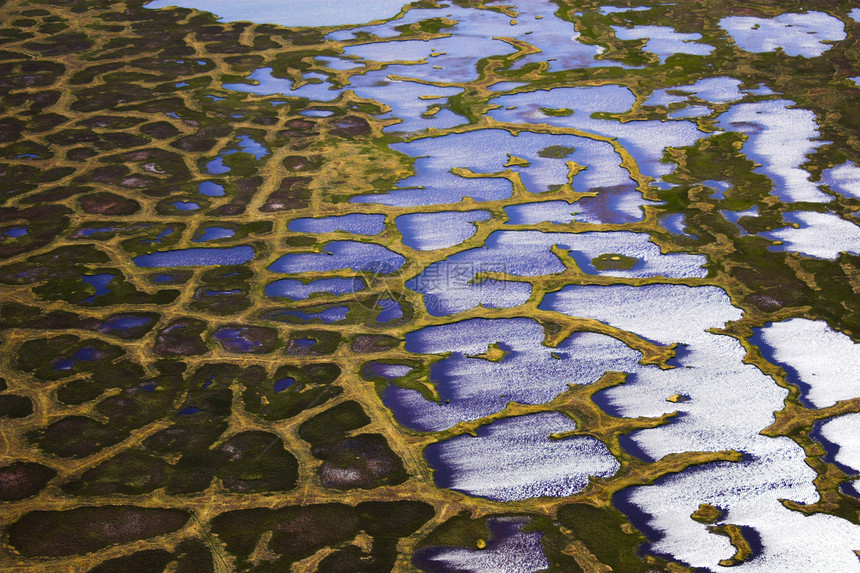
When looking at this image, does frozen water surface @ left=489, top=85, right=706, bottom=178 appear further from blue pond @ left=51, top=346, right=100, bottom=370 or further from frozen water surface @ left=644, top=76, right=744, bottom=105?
blue pond @ left=51, top=346, right=100, bottom=370

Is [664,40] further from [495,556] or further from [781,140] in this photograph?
[495,556]

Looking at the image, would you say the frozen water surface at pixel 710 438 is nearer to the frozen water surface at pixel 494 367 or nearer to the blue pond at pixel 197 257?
the frozen water surface at pixel 494 367

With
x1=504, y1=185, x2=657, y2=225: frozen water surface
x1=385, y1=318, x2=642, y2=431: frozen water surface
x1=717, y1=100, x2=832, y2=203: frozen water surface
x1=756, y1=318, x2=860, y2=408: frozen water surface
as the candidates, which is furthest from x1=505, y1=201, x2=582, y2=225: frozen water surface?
x1=756, y1=318, x2=860, y2=408: frozen water surface

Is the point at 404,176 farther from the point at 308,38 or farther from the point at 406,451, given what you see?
the point at 308,38

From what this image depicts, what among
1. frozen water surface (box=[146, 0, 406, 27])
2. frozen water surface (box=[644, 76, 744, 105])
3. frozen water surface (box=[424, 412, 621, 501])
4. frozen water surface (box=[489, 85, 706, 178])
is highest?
frozen water surface (box=[146, 0, 406, 27])

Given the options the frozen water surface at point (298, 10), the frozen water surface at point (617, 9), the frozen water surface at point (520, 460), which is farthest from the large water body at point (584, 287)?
the frozen water surface at point (298, 10)

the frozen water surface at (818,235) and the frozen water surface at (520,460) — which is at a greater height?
the frozen water surface at (818,235)

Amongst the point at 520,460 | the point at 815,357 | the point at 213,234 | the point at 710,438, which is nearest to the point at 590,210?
the point at 815,357
